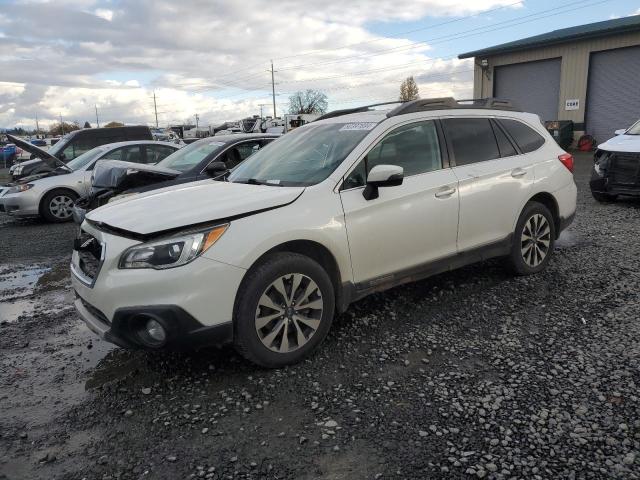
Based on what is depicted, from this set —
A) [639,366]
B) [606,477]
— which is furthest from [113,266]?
[639,366]

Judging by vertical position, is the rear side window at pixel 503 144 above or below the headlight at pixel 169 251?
above

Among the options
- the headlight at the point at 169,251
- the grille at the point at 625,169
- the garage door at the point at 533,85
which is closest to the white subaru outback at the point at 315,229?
the headlight at the point at 169,251

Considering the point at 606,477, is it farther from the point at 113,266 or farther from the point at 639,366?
the point at 113,266

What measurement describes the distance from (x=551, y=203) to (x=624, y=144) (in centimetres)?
458

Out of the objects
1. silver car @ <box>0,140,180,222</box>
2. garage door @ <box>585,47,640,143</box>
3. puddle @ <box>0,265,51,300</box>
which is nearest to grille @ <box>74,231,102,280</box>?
puddle @ <box>0,265,51,300</box>

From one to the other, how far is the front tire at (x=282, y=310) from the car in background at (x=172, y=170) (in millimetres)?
2843

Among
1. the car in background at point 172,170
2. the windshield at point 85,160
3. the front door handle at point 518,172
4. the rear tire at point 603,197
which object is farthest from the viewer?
the windshield at point 85,160

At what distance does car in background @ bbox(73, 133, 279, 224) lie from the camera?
6523 millimetres

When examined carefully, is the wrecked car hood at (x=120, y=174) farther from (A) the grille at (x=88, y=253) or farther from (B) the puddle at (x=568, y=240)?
(B) the puddle at (x=568, y=240)

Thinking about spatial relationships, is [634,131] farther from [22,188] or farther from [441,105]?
[22,188]

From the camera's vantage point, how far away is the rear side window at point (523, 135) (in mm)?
5188

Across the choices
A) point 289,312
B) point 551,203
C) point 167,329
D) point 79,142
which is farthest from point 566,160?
point 79,142

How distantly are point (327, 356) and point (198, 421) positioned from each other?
1.07 m

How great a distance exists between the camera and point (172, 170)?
7.29 m
